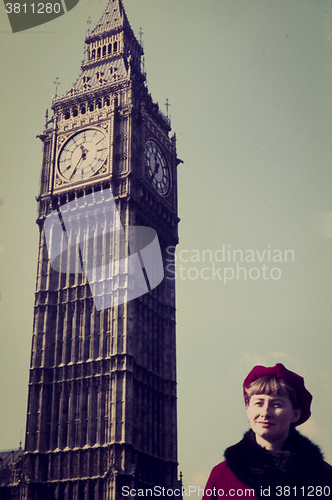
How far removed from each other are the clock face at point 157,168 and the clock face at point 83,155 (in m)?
4.95

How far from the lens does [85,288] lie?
66438 millimetres

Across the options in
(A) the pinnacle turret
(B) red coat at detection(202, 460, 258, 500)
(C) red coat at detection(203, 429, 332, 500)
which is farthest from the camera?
(A) the pinnacle turret

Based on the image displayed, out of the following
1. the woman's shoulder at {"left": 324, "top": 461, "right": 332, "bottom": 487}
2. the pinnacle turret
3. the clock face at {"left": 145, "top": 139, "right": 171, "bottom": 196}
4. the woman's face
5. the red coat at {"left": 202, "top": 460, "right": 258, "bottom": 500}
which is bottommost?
the red coat at {"left": 202, "top": 460, "right": 258, "bottom": 500}

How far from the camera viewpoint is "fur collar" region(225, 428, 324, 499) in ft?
67.4

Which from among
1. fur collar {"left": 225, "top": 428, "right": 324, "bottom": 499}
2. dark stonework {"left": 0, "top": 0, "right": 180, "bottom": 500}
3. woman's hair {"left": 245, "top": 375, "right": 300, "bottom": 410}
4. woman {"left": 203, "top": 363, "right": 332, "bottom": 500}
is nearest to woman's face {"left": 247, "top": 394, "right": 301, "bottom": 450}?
woman {"left": 203, "top": 363, "right": 332, "bottom": 500}

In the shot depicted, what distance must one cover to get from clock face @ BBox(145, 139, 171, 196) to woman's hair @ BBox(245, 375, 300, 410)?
5045 centimetres

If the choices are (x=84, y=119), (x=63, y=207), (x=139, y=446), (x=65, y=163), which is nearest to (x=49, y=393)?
(x=139, y=446)

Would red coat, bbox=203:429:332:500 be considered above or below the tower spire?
below

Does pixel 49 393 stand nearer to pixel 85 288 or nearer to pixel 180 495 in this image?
pixel 85 288

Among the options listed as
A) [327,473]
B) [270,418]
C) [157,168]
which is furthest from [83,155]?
[327,473]

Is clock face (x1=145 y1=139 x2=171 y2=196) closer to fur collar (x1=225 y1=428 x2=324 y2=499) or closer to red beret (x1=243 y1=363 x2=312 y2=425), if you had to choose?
red beret (x1=243 y1=363 x2=312 y2=425)

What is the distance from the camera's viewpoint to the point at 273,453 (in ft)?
68.7

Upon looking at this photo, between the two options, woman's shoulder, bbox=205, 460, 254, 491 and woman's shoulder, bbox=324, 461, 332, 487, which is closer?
woman's shoulder, bbox=205, 460, 254, 491

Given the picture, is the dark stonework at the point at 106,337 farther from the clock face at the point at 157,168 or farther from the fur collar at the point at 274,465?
the fur collar at the point at 274,465
